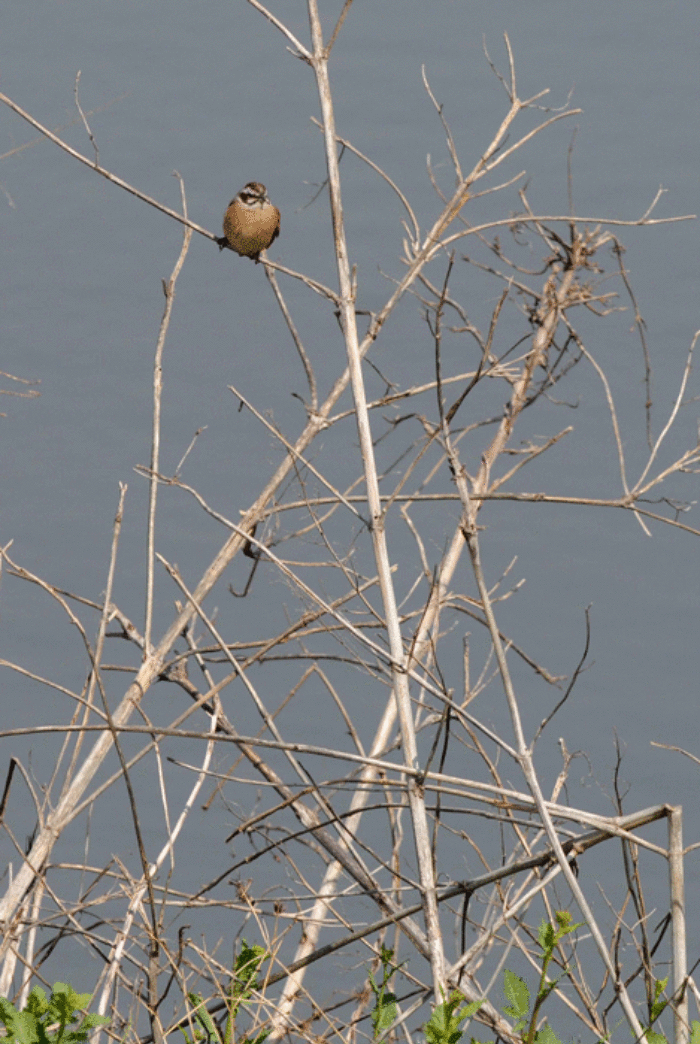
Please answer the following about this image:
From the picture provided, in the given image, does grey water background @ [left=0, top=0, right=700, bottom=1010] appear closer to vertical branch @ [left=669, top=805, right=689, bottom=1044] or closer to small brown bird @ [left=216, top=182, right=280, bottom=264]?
small brown bird @ [left=216, top=182, right=280, bottom=264]

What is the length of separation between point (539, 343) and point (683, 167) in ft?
13.9

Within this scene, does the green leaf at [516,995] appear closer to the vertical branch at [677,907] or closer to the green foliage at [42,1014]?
the vertical branch at [677,907]

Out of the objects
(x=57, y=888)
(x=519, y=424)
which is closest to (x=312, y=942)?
(x=57, y=888)

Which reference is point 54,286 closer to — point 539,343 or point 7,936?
point 539,343

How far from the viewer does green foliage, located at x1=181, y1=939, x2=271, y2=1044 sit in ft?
5.71

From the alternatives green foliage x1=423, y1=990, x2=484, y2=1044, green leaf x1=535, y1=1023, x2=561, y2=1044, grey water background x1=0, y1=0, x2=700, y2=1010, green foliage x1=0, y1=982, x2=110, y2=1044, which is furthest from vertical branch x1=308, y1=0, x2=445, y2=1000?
grey water background x1=0, y1=0, x2=700, y2=1010

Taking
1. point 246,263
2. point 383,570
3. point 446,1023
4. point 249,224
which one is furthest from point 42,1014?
point 246,263

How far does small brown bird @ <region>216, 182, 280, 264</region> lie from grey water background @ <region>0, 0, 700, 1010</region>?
3.37 meters

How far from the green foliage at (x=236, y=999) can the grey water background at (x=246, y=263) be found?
19.9 feet

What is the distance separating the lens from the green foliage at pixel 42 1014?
1.71 m

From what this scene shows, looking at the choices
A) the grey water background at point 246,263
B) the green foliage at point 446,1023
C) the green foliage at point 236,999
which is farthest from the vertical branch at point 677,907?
the grey water background at point 246,263

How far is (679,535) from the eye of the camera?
7.98 meters

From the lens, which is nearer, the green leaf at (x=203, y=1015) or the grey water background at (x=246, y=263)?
the green leaf at (x=203, y=1015)

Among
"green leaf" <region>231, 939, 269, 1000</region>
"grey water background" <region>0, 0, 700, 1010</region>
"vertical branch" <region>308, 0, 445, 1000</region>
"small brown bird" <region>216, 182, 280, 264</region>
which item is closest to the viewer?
"vertical branch" <region>308, 0, 445, 1000</region>
